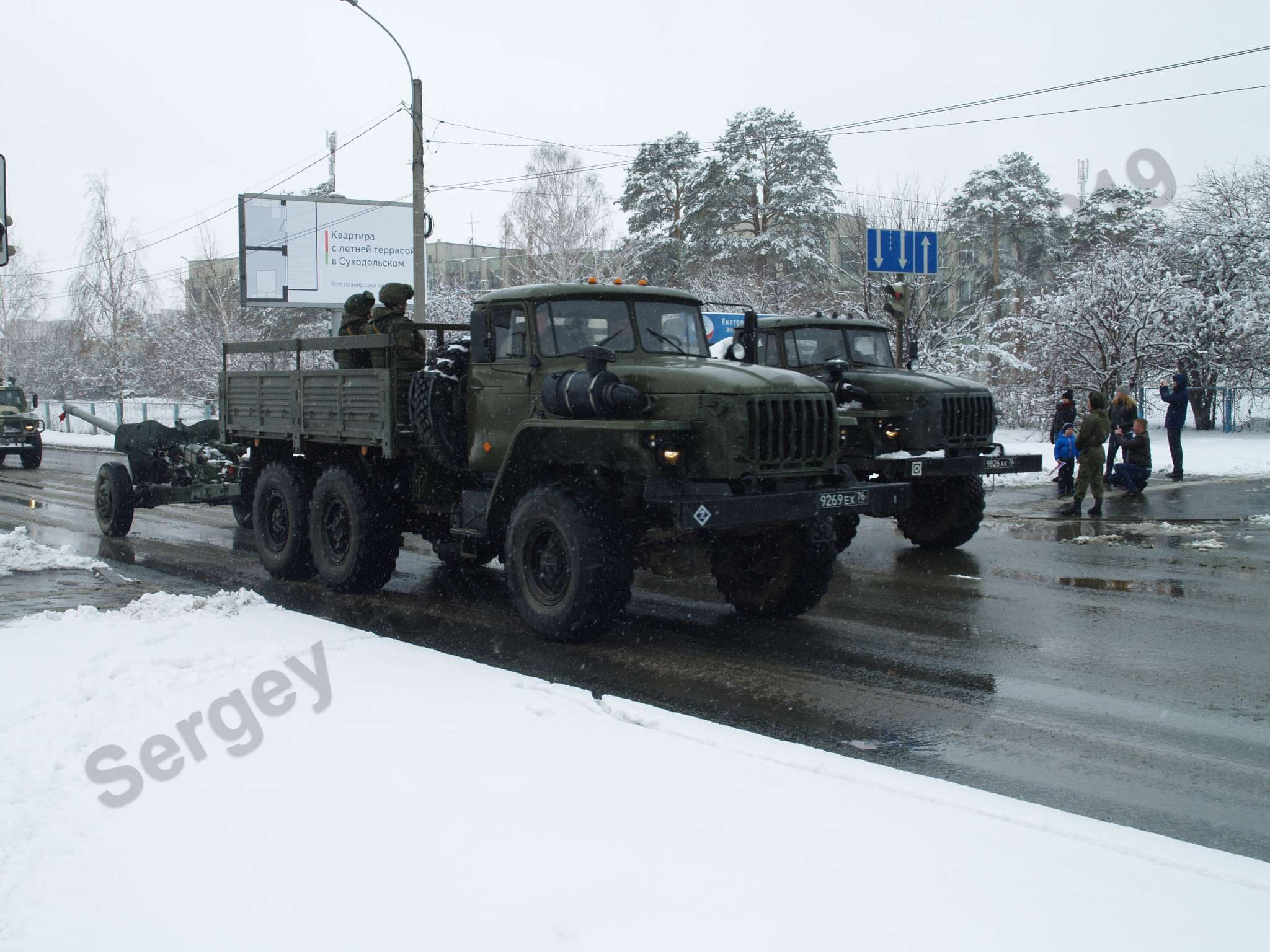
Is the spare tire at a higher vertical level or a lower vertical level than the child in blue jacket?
higher

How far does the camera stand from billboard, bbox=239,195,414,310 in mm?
30203

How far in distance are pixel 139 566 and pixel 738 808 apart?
8.80 metres

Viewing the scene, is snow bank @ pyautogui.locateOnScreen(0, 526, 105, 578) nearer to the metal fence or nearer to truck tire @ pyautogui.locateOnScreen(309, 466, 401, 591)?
truck tire @ pyautogui.locateOnScreen(309, 466, 401, 591)

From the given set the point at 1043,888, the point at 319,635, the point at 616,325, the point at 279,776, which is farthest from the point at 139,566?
the point at 1043,888

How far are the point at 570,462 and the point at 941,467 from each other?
5.18 m

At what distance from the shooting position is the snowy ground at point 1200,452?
1970 cm

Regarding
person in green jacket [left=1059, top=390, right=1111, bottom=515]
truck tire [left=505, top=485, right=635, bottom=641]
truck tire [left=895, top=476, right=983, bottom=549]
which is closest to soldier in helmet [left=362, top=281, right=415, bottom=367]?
truck tire [left=505, top=485, right=635, bottom=641]

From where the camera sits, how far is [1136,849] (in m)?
4.07

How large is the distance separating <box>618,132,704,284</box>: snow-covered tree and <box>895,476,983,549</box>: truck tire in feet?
107

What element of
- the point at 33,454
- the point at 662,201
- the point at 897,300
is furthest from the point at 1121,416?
the point at 662,201

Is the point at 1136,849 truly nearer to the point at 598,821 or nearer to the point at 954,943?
the point at 954,943

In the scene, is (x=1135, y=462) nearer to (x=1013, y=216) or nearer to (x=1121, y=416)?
(x=1121, y=416)

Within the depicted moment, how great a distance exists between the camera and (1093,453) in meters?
15.2

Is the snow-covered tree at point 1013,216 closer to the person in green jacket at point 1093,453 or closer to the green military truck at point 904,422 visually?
the person in green jacket at point 1093,453
